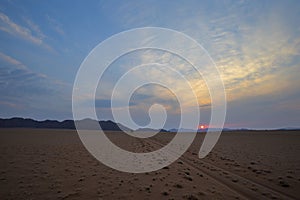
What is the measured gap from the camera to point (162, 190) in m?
8.77

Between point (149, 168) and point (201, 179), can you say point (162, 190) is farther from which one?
point (149, 168)

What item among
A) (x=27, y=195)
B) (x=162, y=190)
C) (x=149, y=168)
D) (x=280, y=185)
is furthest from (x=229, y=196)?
(x=27, y=195)

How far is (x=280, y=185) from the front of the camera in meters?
9.57

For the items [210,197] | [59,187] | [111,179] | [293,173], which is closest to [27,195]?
[59,187]

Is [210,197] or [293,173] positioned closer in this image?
[210,197]

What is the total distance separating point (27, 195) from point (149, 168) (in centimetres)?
770

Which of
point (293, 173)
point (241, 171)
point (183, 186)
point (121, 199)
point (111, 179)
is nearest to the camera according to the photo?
point (121, 199)

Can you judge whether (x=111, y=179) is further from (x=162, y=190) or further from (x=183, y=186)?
(x=183, y=186)

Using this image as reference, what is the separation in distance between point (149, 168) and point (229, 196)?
21.5 ft

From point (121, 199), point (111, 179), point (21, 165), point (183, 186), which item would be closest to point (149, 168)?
point (111, 179)

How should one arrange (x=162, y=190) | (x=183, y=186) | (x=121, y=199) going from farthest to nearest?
(x=183, y=186) → (x=162, y=190) → (x=121, y=199)

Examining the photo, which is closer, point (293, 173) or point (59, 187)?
point (59, 187)

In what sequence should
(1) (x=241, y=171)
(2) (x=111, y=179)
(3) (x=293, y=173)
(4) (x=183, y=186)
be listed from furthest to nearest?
(1) (x=241, y=171) → (3) (x=293, y=173) → (2) (x=111, y=179) → (4) (x=183, y=186)

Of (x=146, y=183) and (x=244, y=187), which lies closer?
(x=244, y=187)
